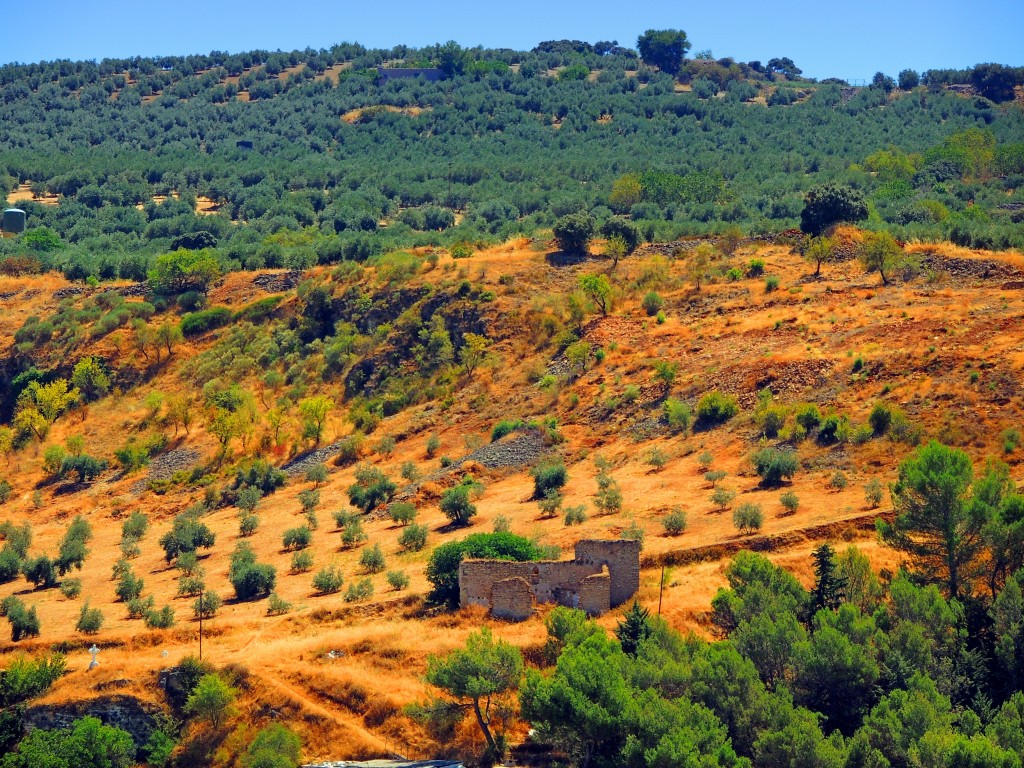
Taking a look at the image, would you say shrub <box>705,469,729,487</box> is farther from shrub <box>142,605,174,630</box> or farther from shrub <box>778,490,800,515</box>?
shrub <box>142,605,174,630</box>

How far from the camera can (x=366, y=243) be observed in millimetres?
78250

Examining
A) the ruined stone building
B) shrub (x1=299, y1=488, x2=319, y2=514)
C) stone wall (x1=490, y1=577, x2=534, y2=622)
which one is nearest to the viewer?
the ruined stone building

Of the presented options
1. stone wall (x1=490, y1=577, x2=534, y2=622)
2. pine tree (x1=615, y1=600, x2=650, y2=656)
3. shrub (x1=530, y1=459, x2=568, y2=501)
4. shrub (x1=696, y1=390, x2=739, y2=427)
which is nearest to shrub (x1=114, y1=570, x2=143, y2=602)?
stone wall (x1=490, y1=577, x2=534, y2=622)

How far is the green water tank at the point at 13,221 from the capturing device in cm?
9456

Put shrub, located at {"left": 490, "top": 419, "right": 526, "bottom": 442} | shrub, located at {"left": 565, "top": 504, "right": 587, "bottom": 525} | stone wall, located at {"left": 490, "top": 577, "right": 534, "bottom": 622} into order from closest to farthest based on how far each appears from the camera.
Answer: stone wall, located at {"left": 490, "top": 577, "right": 534, "bottom": 622} < shrub, located at {"left": 565, "top": 504, "right": 587, "bottom": 525} < shrub, located at {"left": 490, "top": 419, "right": 526, "bottom": 442}

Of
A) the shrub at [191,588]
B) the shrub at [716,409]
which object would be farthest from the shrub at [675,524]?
the shrub at [191,588]

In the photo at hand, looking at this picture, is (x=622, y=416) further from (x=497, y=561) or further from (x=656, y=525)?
Answer: (x=497, y=561)

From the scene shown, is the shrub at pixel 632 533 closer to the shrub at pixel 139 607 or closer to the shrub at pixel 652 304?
the shrub at pixel 139 607

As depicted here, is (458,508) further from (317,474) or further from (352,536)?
(317,474)

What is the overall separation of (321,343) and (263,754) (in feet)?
120

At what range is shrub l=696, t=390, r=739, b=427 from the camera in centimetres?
5316

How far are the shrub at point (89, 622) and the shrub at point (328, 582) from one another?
5899 mm

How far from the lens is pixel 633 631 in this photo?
36.2 metres

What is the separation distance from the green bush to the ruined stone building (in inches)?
1475
